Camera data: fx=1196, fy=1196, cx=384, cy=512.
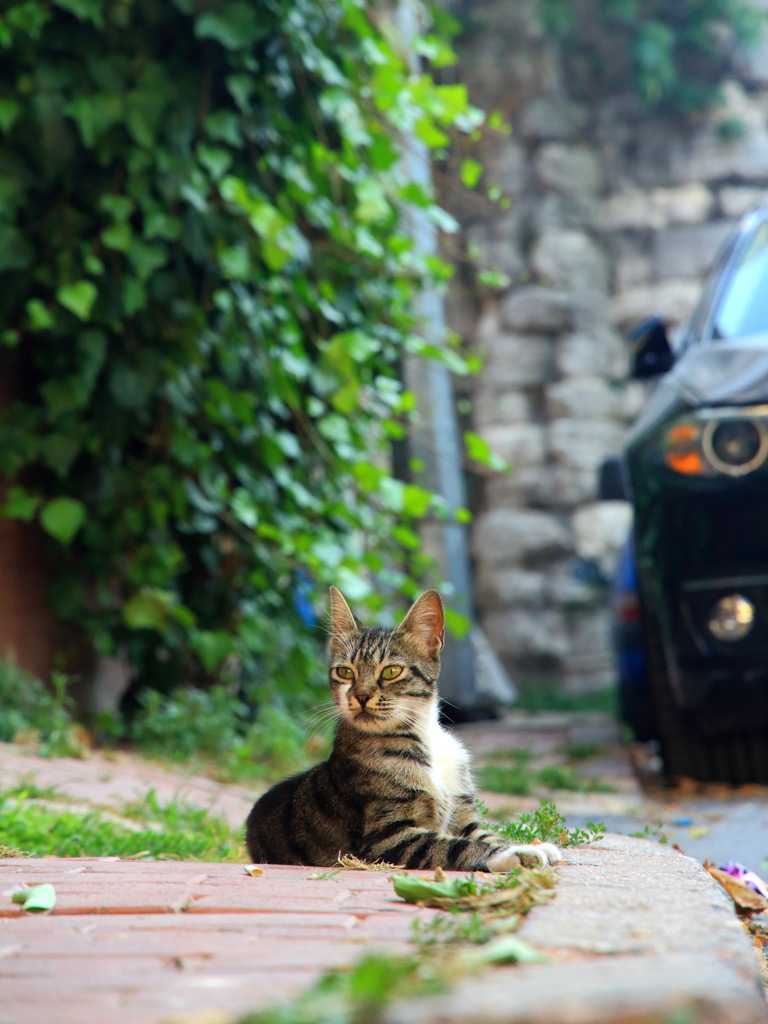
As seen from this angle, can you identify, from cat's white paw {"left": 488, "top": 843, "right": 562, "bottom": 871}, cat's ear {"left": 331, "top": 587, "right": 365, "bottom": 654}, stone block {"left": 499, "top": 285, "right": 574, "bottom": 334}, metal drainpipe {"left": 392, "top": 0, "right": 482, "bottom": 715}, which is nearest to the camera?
cat's white paw {"left": 488, "top": 843, "right": 562, "bottom": 871}

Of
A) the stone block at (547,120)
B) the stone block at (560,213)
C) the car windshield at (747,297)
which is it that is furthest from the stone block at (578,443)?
the car windshield at (747,297)

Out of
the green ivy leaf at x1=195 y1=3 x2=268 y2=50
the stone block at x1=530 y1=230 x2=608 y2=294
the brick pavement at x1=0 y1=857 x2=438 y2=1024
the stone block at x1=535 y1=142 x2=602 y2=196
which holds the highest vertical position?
the stone block at x1=535 y1=142 x2=602 y2=196

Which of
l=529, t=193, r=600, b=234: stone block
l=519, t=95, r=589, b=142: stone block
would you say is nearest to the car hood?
l=529, t=193, r=600, b=234: stone block

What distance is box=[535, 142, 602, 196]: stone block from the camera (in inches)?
456

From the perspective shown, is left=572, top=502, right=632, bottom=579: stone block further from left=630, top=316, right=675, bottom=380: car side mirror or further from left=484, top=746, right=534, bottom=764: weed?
left=630, top=316, right=675, bottom=380: car side mirror

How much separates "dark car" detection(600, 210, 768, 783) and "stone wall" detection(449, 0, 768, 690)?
20.9 feet

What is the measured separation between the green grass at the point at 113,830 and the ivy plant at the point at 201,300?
59.7 inches

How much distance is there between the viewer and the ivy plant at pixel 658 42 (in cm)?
1120

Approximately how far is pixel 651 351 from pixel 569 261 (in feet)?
21.9

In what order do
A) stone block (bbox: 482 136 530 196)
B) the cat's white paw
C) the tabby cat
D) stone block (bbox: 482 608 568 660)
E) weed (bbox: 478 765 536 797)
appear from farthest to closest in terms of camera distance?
stone block (bbox: 482 136 530 196)
stone block (bbox: 482 608 568 660)
weed (bbox: 478 765 536 797)
the tabby cat
the cat's white paw

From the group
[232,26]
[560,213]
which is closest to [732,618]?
[232,26]

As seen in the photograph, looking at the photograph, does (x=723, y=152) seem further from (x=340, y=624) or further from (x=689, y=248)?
(x=340, y=624)

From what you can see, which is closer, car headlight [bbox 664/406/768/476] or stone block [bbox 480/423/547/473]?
car headlight [bbox 664/406/768/476]

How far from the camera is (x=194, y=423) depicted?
536cm
